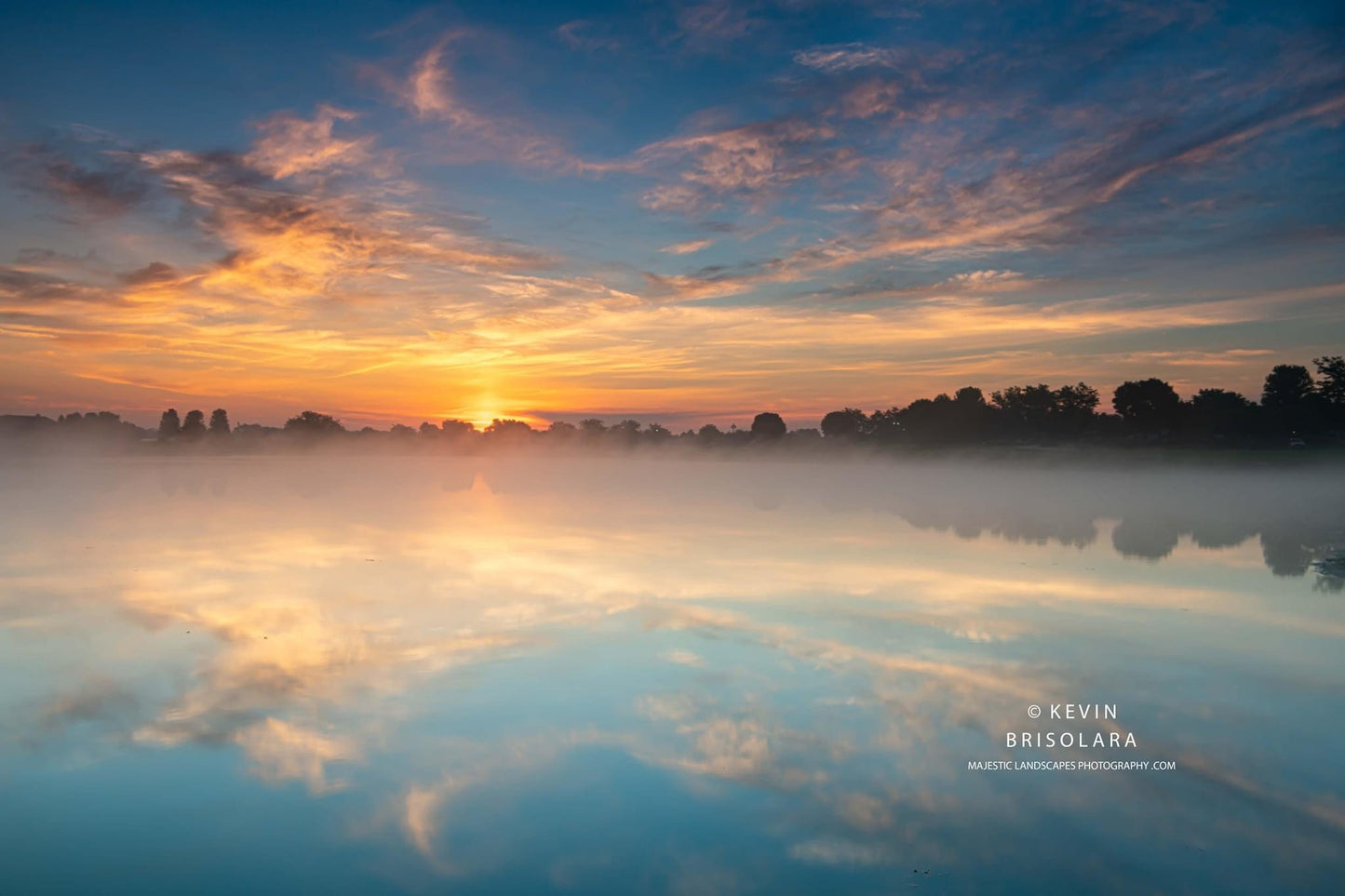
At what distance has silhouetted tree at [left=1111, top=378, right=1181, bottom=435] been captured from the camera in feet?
293

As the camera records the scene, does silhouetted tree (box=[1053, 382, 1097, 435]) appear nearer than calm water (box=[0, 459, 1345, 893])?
No

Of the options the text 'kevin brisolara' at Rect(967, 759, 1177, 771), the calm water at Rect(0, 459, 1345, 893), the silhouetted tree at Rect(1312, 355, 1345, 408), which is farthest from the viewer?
the silhouetted tree at Rect(1312, 355, 1345, 408)

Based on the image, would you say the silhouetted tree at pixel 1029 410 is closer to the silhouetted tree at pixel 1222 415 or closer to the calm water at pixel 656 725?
the silhouetted tree at pixel 1222 415

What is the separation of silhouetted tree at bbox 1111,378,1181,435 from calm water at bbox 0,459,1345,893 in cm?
8139

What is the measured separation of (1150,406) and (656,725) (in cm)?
9986

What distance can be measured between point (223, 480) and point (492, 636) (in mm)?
48959

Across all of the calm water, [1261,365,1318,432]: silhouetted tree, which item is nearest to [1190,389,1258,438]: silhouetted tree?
[1261,365,1318,432]: silhouetted tree

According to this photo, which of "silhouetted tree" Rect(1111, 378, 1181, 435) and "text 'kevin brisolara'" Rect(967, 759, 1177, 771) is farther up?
"silhouetted tree" Rect(1111, 378, 1181, 435)

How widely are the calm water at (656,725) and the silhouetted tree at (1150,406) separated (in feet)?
267

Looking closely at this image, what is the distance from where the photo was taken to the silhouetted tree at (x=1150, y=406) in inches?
3516

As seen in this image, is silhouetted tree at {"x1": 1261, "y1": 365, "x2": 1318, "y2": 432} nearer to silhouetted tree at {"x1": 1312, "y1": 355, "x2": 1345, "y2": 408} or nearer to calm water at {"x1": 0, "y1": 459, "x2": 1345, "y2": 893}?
silhouetted tree at {"x1": 1312, "y1": 355, "x2": 1345, "y2": 408}

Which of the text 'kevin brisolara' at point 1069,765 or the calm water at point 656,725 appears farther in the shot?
the text 'kevin brisolara' at point 1069,765

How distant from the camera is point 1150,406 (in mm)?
90688

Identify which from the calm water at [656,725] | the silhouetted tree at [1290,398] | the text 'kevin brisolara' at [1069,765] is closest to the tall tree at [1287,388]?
the silhouetted tree at [1290,398]
